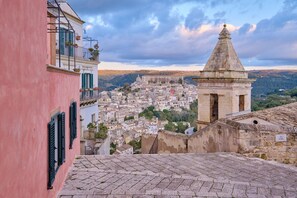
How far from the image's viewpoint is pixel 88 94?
2230 centimetres

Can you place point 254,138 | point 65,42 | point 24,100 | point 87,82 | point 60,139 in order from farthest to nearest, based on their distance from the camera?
1. point 87,82
2. point 65,42
3. point 254,138
4. point 60,139
5. point 24,100

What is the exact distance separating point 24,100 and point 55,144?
8.36 ft

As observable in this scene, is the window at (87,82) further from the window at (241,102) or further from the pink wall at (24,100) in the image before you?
the pink wall at (24,100)

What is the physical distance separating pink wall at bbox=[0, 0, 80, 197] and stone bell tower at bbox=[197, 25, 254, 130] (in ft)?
45.5

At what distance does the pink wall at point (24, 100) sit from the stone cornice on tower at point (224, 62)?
14.0 metres

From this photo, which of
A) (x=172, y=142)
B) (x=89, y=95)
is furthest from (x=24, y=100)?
(x=89, y=95)

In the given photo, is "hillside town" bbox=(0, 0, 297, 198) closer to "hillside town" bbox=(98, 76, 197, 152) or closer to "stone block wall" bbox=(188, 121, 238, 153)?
"stone block wall" bbox=(188, 121, 238, 153)

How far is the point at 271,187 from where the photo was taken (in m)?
6.98

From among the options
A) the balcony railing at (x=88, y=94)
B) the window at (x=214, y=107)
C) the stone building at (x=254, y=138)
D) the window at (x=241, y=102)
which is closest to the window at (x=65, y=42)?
the balcony railing at (x=88, y=94)

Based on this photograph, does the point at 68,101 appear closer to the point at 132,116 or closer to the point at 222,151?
the point at 222,151

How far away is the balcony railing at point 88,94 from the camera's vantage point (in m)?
21.1

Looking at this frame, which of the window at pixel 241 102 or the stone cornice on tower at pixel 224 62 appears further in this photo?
the window at pixel 241 102

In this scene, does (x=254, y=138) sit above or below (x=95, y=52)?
below

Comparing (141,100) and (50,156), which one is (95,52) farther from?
(141,100)
